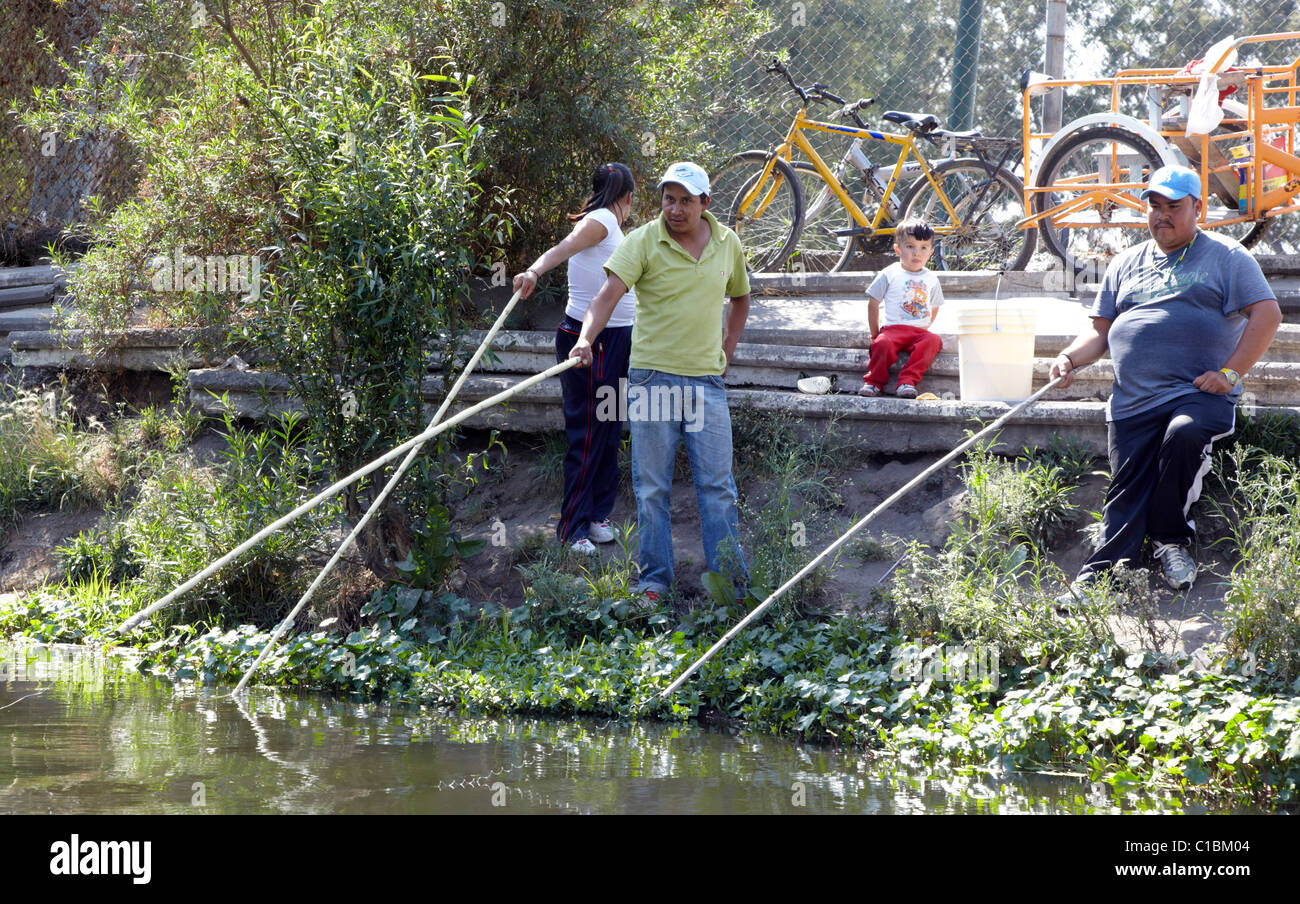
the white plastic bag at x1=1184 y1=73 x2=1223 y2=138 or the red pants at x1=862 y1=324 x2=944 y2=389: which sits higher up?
the white plastic bag at x1=1184 y1=73 x2=1223 y2=138

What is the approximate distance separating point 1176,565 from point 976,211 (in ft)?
14.6

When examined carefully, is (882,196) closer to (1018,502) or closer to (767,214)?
(767,214)

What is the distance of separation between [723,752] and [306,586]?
8.53 feet

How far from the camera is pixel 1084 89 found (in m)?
13.6

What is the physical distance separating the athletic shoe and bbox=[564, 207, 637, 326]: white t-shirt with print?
8.71 feet

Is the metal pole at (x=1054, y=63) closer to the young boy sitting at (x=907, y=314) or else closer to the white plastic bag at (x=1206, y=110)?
the white plastic bag at (x=1206, y=110)

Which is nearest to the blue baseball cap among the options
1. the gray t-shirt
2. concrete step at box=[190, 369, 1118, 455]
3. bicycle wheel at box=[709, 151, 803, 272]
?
the gray t-shirt

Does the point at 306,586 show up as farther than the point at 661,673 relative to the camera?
Yes

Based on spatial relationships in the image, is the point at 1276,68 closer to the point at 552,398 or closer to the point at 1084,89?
the point at 552,398

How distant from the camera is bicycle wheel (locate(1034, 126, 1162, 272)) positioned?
7602 millimetres

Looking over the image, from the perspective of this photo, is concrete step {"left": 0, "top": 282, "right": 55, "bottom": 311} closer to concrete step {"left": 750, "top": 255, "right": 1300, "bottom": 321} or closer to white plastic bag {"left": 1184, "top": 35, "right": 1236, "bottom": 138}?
concrete step {"left": 750, "top": 255, "right": 1300, "bottom": 321}

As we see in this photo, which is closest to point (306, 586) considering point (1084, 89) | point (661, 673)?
point (661, 673)

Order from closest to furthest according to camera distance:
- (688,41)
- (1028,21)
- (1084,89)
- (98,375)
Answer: (688,41) < (98,375) < (1084,89) < (1028,21)

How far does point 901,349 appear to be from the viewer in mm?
6961
